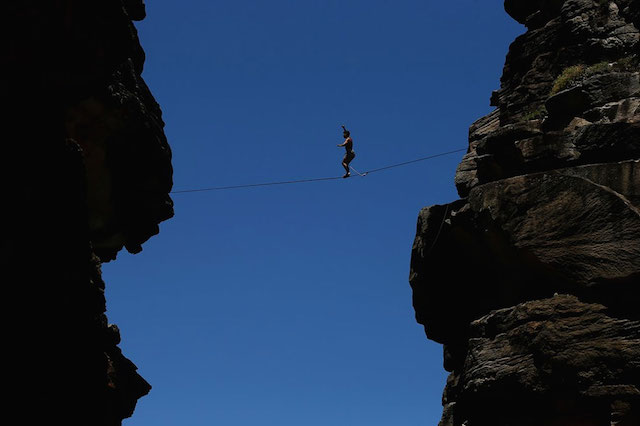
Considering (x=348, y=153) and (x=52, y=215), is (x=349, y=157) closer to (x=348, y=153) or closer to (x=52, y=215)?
(x=348, y=153)

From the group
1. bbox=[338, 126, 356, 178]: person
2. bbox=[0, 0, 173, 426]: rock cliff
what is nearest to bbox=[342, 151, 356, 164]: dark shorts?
bbox=[338, 126, 356, 178]: person

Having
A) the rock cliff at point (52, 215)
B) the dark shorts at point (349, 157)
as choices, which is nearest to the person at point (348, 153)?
the dark shorts at point (349, 157)

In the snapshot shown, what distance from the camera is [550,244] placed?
29297 millimetres

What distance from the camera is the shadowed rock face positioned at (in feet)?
88.5

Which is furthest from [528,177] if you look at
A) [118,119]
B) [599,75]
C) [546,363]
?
[118,119]

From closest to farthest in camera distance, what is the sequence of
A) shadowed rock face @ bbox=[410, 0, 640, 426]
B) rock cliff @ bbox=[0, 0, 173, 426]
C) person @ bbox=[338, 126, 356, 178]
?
rock cliff @ bbox=[0, 0, 173, 426]
shadowed rock face @ bbox=[410, 0, 640, 426]
person @ bbox=[338, 126, 356, 178]

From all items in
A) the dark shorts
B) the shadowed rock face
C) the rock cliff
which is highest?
the dark shorts

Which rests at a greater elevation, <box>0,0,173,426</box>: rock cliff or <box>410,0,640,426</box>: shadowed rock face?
<box>410,0,640,426</box>: shadowed rock face

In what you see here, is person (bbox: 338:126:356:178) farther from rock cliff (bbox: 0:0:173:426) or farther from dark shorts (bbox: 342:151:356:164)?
rock cliff (bbox: 0:0:173:426)

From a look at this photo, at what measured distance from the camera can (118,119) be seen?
→ 31.1m

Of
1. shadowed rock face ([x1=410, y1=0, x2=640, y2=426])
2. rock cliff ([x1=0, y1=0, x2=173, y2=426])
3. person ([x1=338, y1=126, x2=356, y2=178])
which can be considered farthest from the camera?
person ([x1=338, y1=126, x2=356, y2=178])

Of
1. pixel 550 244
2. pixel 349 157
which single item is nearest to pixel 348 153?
pixel 349 157

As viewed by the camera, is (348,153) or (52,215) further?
(348,153)

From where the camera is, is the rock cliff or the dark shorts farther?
the dark shorts
